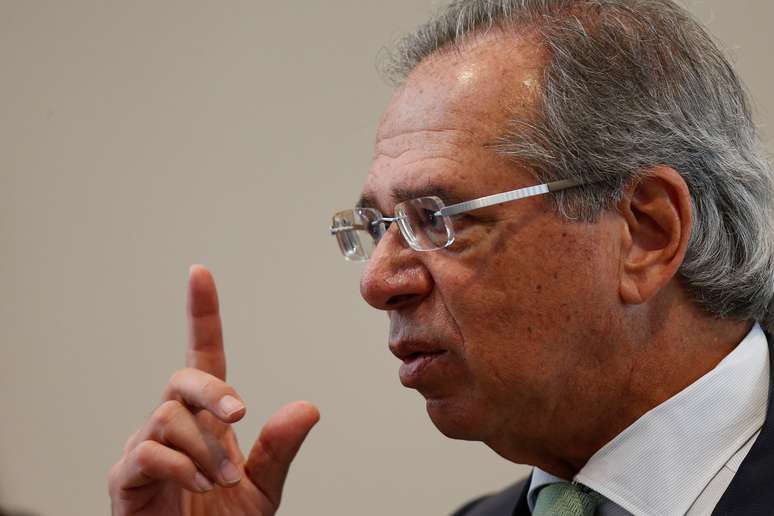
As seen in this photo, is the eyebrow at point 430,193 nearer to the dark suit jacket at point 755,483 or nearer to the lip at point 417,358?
the lip at point 417,358

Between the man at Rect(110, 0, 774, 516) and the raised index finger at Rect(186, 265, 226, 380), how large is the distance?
0.19 meters

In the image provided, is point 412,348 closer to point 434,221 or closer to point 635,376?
point 434,221

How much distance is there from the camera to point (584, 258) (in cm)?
133

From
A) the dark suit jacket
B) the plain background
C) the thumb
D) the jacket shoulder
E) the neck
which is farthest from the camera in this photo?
the plain background

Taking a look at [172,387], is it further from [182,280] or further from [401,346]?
[182,280]

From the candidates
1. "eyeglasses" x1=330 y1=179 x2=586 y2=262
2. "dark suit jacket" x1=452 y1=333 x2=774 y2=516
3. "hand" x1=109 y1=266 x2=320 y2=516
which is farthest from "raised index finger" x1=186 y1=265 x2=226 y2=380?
"dark suit jacket" x1=452 y1=333 x2=774 y2=516

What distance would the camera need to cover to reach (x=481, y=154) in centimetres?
135

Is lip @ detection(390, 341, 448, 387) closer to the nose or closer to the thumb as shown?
the nose

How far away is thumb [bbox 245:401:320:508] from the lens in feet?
5.28

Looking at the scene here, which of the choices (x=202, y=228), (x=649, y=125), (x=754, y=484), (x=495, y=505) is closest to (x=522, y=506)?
(x=495, y=505)

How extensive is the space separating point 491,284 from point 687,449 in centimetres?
35

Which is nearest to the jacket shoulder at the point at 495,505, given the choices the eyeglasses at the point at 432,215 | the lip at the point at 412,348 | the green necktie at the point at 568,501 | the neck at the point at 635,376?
the green necktie at the point at 568,501

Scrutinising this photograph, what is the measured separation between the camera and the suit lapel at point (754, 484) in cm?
126

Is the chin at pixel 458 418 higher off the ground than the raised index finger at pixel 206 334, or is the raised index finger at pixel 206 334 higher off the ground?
the raised index finger at pixel 206 334
